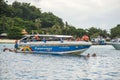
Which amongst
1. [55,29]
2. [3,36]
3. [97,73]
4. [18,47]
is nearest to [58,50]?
[18,47]

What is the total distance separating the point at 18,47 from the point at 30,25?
116547mm

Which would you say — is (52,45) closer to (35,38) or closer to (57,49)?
(57,49)

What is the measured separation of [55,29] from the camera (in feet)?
571

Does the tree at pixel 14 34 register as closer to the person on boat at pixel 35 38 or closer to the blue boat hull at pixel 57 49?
the person on boat at pixel 35 38

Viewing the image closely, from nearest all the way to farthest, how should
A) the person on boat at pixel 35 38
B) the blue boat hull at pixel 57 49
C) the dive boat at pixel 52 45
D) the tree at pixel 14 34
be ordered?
1. the dive boat at pixel 52 45
2. the blue boat hull at pixel 57 49
3. the person on boat at pixel 35 38
4. the tree at pixel 14 34

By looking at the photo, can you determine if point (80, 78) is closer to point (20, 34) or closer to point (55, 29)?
point (20, 34)

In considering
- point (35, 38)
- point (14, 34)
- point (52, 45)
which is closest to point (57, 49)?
point (52, 45)

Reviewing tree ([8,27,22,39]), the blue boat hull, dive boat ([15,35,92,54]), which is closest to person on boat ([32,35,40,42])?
dive boat ([15,35,92,54])

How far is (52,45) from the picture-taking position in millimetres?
57094

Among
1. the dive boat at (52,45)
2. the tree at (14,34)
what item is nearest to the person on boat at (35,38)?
the dive boat at (52,45)

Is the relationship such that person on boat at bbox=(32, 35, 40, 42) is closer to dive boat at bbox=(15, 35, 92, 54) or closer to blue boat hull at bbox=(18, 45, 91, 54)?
dive boat at bbox=(15, 35, 92, 54)

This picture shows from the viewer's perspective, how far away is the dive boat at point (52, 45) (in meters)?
56.5

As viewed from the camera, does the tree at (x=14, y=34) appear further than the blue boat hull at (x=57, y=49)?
Yes

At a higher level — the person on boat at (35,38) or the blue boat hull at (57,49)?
the person on boat at (35,38)
